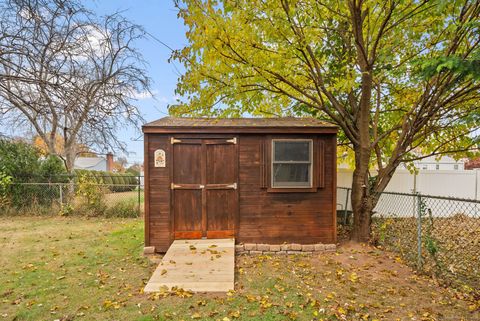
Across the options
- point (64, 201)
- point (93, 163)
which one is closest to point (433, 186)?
point (64, 201)

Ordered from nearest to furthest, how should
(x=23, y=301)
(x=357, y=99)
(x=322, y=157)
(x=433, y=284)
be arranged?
(x=23, y=301) → (x=433, y=284) → (x=322, y=157) → (x=357, y=99)

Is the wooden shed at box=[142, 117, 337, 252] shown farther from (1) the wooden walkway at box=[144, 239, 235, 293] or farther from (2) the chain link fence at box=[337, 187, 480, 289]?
(2) the chain link fence at box=[337, 187, 480, 289]

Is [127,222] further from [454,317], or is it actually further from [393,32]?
[393,32]

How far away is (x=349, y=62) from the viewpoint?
20.8 feet

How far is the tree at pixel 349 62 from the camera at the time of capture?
4688 mm

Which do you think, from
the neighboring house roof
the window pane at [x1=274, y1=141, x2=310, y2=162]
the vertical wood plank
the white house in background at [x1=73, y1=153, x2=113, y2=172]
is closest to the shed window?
the window pane at [x1=274, y1=141, x2=310, y2=162]

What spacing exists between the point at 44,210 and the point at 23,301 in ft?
22.1

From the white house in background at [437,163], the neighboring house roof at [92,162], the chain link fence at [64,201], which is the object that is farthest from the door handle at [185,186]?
A: the neighboring house roof at [92,162]

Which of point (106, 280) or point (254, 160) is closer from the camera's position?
point (106, 280)

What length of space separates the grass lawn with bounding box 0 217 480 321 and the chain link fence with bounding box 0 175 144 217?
3.34 meters

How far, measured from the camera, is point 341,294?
3.60m

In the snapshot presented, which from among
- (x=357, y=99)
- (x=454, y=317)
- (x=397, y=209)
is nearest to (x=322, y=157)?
(x=357, y=99)

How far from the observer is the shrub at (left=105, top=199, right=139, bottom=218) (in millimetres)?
8984

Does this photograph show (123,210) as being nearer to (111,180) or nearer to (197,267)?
(197,267)
